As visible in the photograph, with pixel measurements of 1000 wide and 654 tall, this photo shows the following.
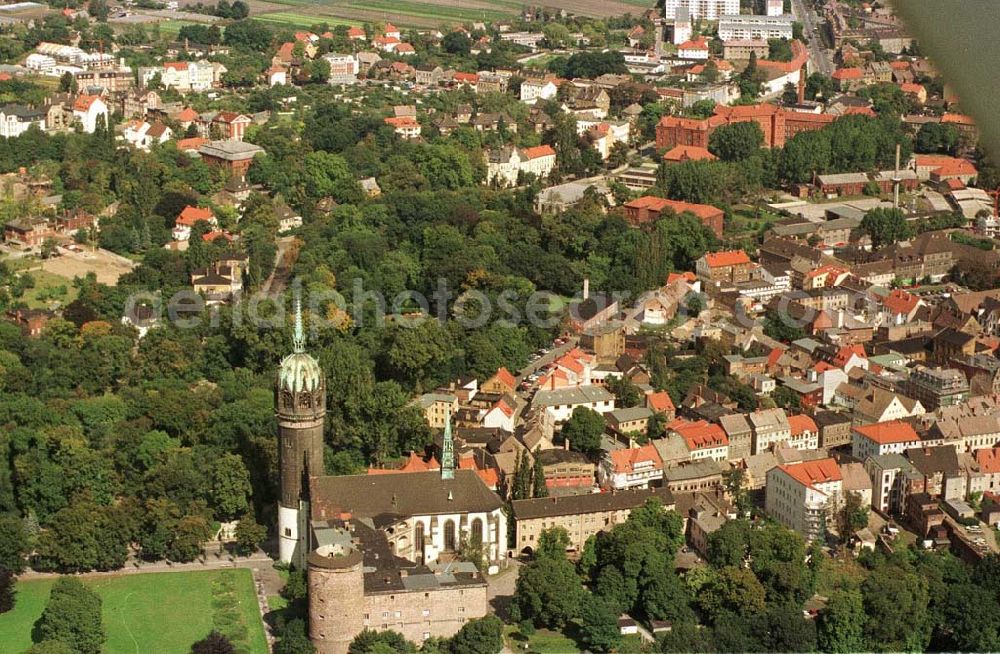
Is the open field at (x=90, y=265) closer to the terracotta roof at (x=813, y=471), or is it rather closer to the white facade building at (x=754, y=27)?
the terracotta roof at (x=813, y=471)

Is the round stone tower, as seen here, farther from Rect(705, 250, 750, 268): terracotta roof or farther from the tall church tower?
Rect(705, 250, 750, 268): terracotta roof

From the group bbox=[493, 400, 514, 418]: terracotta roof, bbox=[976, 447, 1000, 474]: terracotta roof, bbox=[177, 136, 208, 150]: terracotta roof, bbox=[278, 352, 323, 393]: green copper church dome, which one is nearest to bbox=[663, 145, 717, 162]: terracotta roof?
bbox=[177, 136, 208, 150]: terracotta roof

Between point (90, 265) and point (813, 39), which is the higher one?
point (813, 39)

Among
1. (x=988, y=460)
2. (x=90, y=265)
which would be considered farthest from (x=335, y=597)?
(x=90, y=265)

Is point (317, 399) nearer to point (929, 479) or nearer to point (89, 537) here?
point (89, 537)

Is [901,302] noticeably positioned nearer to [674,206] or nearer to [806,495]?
[674,206]

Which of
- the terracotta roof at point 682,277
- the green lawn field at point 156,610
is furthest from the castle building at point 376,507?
the terracotta roof at point 682,277
